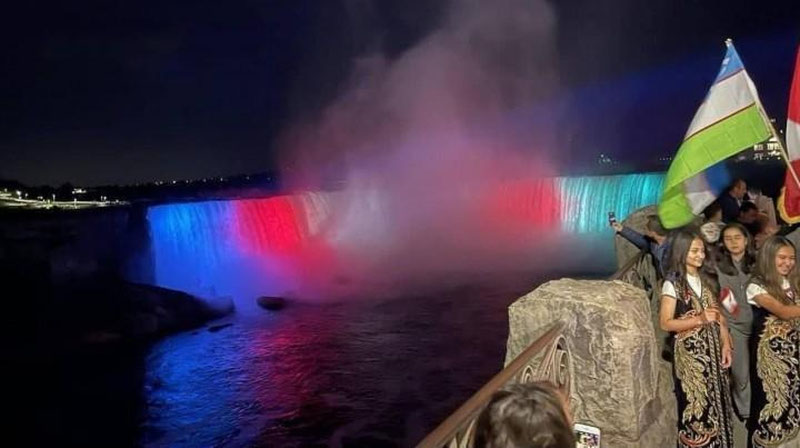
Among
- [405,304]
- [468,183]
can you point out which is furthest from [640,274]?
[468,183]

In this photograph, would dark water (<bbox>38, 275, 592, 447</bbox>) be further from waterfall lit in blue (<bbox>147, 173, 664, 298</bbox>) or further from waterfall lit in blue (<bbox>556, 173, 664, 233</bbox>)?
waterfall lit in blue (<bbox>556, 173, 664, 233</bbox>)

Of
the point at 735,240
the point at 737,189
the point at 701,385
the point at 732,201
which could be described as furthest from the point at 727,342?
the point at 737,189

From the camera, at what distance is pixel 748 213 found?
6195 millimetres

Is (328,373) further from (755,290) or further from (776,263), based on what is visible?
(776,263)

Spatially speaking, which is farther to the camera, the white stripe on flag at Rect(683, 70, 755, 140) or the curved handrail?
the white stripe on flag at Rect(683, 70, 755, 140)

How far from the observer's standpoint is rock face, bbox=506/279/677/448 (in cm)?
347

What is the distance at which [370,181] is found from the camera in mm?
34906

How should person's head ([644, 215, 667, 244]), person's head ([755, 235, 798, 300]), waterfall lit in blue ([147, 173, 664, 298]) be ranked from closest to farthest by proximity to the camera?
person's head ([755, 235, 798, 300]) → person's head ([644, 215, 667, 244]) → waterfall lit in blue ([147, 173, 664, 298])

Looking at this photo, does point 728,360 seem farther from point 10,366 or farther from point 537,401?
point 10,366

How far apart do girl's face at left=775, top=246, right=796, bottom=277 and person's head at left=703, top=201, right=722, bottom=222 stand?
10.6ft

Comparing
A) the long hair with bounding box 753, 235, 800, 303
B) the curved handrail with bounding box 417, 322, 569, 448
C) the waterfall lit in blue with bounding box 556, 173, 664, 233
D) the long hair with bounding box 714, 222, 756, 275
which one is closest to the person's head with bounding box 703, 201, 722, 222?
the long hair with bounding box 714, 222, 756, 275

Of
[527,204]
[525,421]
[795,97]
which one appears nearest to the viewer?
[525,421]

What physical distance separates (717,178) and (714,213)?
3.91 feet

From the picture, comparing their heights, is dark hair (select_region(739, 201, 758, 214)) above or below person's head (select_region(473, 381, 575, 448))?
above
